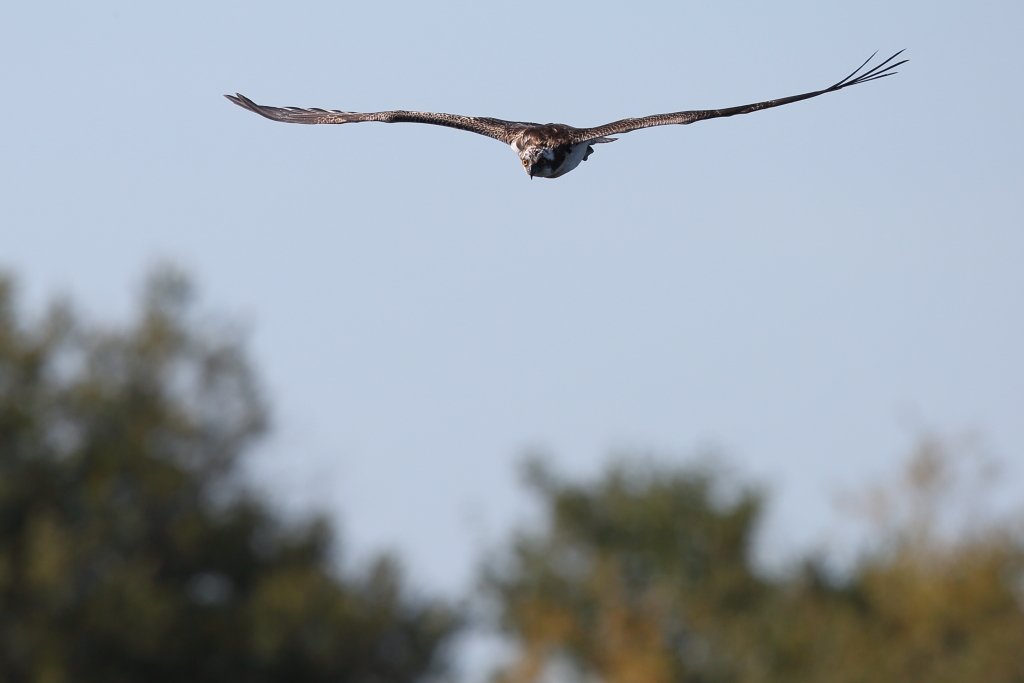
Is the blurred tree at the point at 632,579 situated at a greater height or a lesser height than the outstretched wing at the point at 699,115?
greater

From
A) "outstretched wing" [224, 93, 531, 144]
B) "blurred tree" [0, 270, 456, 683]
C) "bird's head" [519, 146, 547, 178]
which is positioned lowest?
"bird's head" [519, 146, 547, 178]

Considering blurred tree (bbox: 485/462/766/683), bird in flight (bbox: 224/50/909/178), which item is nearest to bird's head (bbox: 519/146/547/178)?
bird in flight (bbox: 224/50/909/178)

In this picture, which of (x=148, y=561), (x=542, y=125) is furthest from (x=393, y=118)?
(x=148, y=561)

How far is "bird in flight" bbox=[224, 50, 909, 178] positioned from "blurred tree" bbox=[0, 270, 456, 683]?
34364 millimetres

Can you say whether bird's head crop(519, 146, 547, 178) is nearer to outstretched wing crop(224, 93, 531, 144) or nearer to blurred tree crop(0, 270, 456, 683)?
outstretched wing crop(224, 93, 531, 144)

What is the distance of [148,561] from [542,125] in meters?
39.3

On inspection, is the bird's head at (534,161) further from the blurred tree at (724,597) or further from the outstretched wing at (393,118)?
the blurred tree at (724,597)

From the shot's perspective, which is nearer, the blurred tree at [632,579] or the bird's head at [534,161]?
the bird's head at [534,161]

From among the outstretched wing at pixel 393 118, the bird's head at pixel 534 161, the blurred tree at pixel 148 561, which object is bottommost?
the bird's head at pixel 534 161

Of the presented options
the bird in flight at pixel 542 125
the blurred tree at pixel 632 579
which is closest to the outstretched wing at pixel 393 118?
the bird in flight at pixel 542 125

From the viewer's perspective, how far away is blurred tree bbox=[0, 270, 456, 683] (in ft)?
170

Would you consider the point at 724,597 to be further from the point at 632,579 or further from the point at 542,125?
the point at 542,125

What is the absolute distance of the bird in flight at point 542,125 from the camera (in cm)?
1577

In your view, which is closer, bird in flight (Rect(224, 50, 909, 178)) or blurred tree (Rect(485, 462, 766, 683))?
bird in flight (Rect(224, 50, 909, 178))
